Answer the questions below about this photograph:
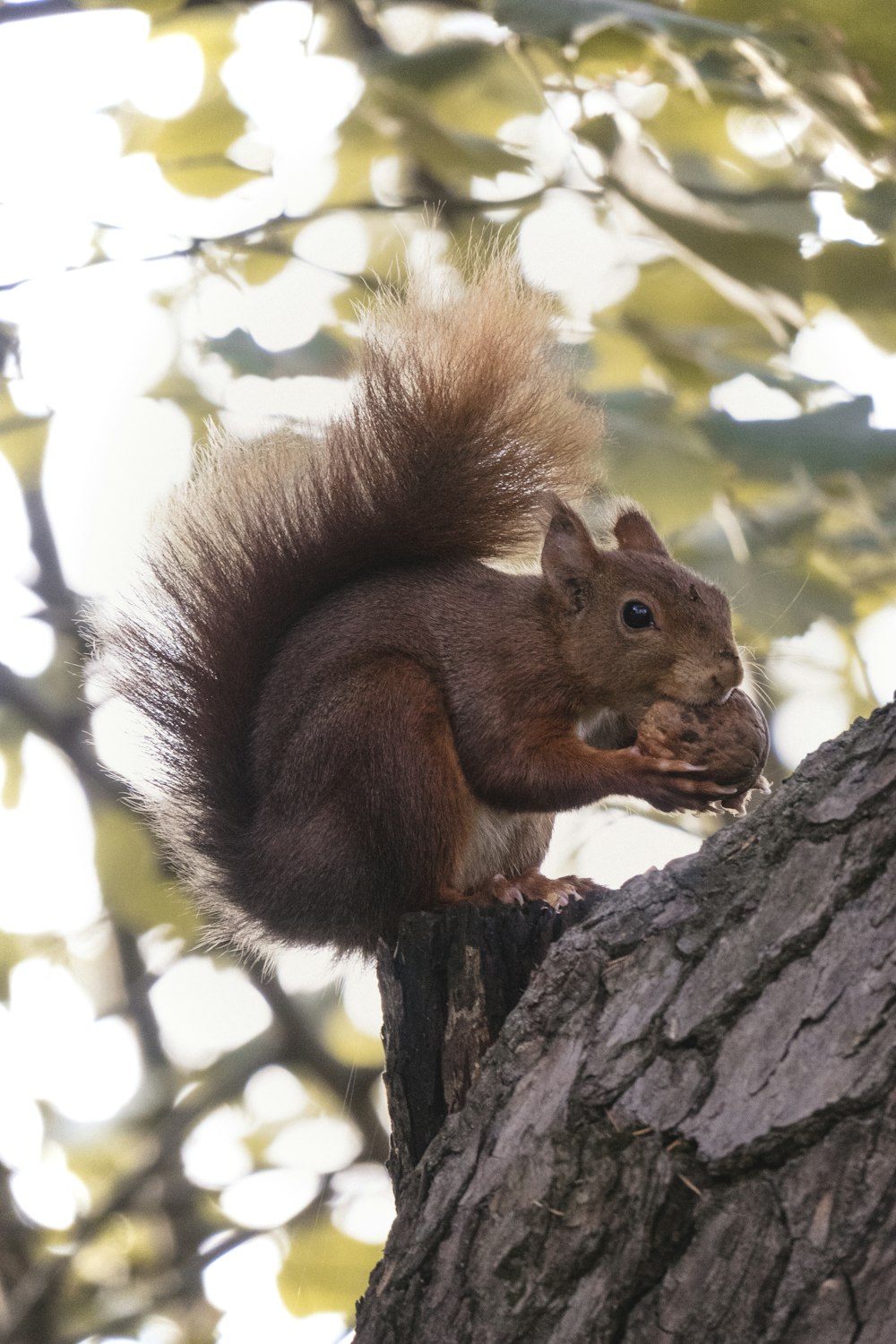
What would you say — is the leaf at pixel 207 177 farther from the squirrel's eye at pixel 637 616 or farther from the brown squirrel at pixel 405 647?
the squirrel's eye at pixel 637 616

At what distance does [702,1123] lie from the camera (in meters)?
1.30

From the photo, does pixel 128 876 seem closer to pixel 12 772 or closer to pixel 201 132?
pixel 12 772

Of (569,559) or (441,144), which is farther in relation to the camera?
(441,144)

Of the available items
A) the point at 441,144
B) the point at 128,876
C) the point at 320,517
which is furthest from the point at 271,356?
the point at 128,876

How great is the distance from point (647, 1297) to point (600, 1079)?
20 cm

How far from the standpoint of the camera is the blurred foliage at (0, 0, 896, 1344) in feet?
8.29

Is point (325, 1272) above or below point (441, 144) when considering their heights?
below

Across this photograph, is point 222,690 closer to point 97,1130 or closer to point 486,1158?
point 486,1158

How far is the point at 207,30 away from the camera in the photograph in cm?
317

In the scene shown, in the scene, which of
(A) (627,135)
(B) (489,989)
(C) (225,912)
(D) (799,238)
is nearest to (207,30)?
(A) (627,135)

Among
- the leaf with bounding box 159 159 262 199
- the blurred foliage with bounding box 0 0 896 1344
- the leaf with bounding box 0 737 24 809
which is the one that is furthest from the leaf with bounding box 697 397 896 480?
the leaf with bounding box 0 737 24 809

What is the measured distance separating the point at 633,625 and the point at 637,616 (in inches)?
0.7

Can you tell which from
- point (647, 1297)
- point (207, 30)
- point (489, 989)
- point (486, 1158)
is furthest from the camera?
point (207, 30)

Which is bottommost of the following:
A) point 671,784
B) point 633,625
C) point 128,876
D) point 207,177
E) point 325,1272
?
point 325,1272
